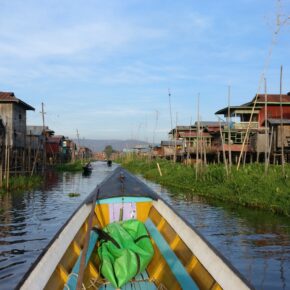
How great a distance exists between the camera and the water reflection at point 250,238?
7887 mm

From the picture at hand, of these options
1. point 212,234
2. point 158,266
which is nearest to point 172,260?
point 158,266

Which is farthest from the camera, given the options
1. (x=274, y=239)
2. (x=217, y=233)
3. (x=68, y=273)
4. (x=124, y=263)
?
(x=217, y=233)

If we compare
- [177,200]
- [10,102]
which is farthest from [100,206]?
[10,102]

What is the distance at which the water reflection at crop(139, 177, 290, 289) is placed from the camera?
7.89m

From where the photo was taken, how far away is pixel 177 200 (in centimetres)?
1930

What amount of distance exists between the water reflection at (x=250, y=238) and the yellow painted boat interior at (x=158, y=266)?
2.11 metres

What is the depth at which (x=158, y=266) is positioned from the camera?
629 cm

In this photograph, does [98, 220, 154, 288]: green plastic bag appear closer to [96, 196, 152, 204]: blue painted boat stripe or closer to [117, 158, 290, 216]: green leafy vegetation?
[96, 196, 152, 204]: blue painted boat stripe

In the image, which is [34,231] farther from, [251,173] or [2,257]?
[251,173]

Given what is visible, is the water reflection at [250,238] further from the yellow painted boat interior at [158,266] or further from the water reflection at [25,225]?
the water reflection at [25,225]

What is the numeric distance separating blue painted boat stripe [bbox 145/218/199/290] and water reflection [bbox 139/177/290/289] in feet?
6.89

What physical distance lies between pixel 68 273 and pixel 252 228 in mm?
8453

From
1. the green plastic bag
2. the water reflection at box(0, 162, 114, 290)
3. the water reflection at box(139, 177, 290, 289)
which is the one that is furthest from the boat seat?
the water reflection at box(0, 162, 114, 290)

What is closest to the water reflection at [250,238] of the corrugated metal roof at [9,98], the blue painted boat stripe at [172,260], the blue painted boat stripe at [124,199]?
the blue painted boat stripe at [172,260]
